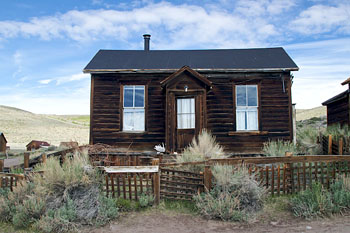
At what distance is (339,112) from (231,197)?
519 inches

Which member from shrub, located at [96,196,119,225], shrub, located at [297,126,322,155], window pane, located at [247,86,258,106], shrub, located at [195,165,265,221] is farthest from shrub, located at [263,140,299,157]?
shrub, located at [96,196,119,225]

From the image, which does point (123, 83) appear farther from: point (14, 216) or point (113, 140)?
point (14, 216)

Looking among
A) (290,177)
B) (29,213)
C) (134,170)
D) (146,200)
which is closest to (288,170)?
(290,177)

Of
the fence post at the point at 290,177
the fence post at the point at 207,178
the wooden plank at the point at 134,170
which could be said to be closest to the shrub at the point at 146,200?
the wooden plank at the point at 134,170

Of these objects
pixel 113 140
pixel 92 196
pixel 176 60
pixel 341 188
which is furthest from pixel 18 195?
pixel 176 60

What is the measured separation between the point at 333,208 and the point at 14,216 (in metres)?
6.77

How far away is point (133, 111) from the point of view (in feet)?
41.4

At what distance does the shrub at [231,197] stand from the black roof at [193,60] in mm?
6371

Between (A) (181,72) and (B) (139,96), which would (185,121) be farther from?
(B) (139,96)

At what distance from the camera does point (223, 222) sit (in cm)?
642

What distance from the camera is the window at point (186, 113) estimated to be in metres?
11.9

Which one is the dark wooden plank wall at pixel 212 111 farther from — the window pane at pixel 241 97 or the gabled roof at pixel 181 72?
the gabled roof at pixel 181 72

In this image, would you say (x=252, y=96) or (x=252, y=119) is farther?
(x=252, y=96)

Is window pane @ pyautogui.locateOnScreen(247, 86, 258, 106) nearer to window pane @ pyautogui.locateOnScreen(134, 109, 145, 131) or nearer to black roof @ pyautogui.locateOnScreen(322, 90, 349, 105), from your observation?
window pane @ pyautogui.locateOnScreen(134, 109, 145, 131)
